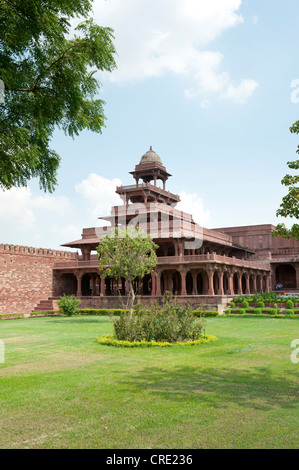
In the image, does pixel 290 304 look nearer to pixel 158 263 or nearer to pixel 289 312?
pixel 289 312

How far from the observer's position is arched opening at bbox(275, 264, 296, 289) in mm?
48375

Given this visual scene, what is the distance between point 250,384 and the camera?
7023mm

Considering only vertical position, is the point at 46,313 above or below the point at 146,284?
below

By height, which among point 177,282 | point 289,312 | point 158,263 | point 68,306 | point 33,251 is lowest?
point 289,312

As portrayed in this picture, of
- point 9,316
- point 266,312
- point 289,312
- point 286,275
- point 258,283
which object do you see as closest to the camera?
point 289,312

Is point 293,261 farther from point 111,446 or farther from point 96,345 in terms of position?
point 111,446

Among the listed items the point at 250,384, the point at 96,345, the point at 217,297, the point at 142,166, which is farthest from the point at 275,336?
the point at 142,166

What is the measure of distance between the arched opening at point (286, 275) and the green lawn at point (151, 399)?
39810 millimetres

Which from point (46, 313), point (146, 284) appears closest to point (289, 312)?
point (146, 284)

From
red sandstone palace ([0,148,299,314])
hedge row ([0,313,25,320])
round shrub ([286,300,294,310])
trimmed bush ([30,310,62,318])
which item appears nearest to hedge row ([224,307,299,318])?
round shrub ([286,300,294,310])

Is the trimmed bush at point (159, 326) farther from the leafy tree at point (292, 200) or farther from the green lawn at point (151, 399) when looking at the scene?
the leafy tree at point (292, 200)

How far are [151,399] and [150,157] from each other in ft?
127

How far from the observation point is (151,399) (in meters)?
6.10
